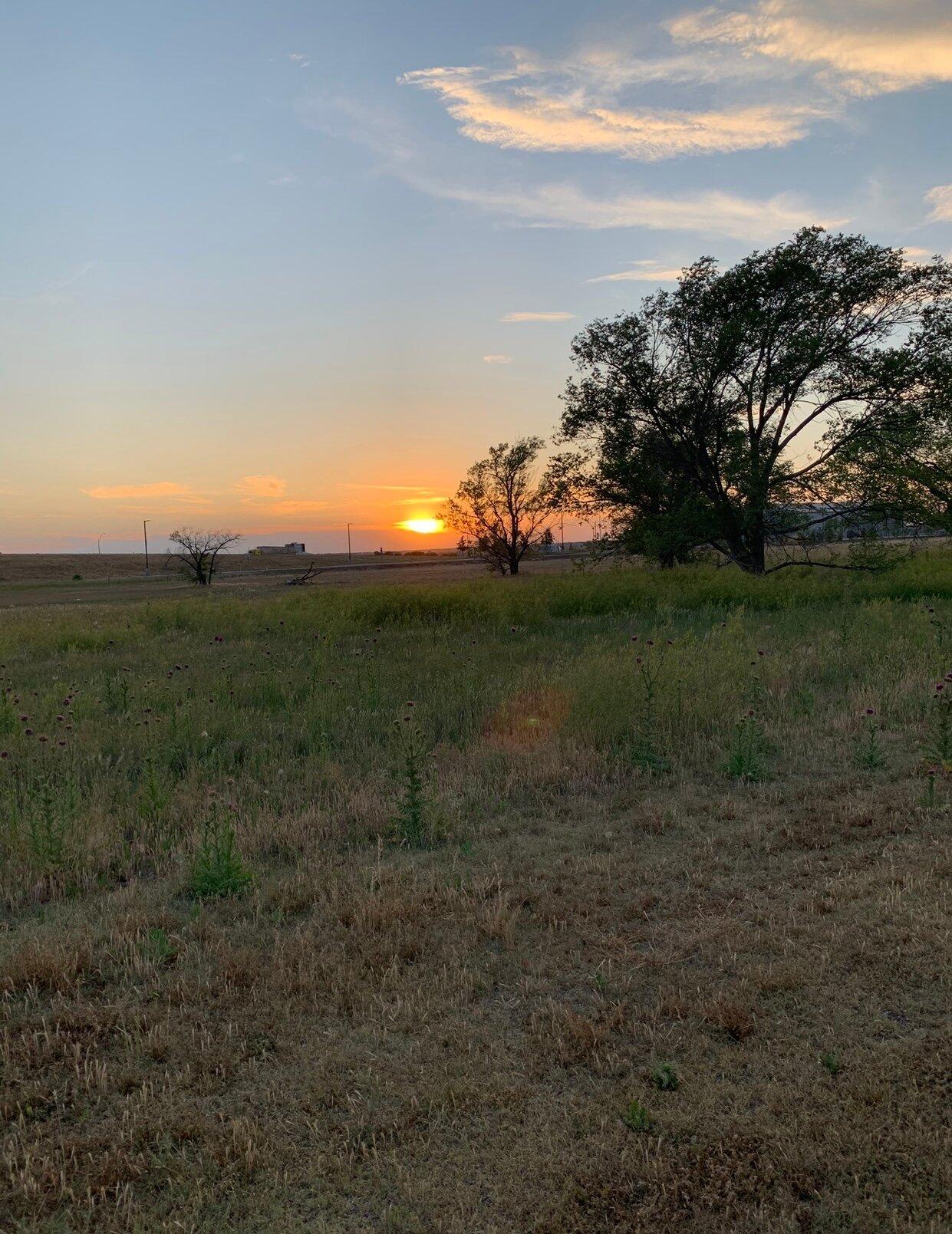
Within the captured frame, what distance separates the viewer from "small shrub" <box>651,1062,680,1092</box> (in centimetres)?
295

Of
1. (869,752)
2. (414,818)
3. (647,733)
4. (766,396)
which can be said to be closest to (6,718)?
(414,818)

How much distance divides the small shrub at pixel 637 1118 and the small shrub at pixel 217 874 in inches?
110

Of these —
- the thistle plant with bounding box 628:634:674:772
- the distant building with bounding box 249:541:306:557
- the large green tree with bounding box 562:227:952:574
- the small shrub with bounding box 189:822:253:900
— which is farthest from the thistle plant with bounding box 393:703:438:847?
the distant building with bounding box 249:541:306:557

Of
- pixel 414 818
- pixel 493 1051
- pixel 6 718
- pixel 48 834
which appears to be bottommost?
pixel 493 1051

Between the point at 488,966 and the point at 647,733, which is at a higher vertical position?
the point at 647,733

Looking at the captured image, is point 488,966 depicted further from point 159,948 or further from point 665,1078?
point 159,948

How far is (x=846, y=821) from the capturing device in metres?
5.51

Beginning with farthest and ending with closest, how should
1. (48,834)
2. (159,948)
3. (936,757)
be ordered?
(936,757) → (48,834) → (159,948)

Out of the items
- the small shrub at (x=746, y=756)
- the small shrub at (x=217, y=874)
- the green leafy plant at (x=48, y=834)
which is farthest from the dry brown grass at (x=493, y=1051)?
the small shrub at (x=746, y=756)

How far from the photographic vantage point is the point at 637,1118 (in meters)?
2.75

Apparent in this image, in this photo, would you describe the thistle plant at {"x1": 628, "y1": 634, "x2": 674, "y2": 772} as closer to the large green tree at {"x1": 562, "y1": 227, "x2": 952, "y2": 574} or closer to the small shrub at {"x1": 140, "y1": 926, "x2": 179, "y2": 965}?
the small shrub at {"x1": 140, "y1": 926, "x2": 179, "y2": 965}

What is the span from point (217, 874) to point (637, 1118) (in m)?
2.95

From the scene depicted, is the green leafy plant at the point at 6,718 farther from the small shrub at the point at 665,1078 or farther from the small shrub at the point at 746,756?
the small shrub at the point at 665,1078

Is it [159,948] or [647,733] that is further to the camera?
[647,733]
